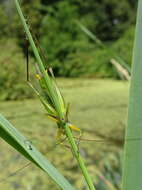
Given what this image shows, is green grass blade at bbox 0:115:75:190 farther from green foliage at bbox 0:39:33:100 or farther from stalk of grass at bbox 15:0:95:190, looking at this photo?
green foliage at bbox 0:39:33:100

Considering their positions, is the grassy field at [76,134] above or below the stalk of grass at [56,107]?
below

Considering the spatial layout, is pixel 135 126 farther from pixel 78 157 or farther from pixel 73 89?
pixel 73 89

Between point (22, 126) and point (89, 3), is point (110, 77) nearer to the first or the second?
point (89, 3)

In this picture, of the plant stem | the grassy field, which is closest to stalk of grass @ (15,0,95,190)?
the plant stem

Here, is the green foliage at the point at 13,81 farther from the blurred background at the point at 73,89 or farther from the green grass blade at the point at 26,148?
the green grass blade at the point at 26,148

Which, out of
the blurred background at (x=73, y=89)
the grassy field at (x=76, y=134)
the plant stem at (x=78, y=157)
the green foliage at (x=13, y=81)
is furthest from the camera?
the green foliage at (x=13, y=81)

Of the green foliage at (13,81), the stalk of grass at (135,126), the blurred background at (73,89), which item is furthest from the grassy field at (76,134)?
the stalk of grass at (135,126)

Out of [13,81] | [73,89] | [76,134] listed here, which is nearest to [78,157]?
[76,134]
